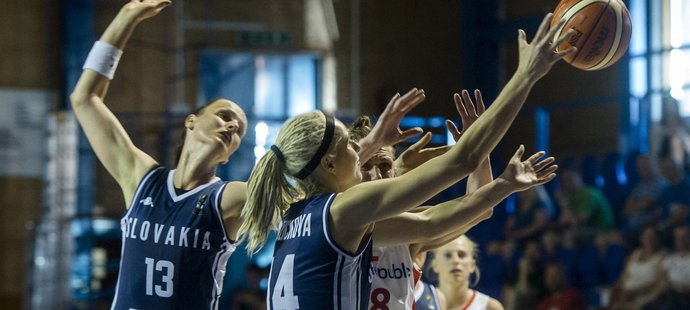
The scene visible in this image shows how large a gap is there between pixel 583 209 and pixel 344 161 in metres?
7.04

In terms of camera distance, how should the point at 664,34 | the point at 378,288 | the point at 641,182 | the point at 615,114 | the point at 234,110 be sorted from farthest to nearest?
the point at 615,114 < the point at 664,34 < the point at 641,182 < the point at 234,110 < the point at 378,288

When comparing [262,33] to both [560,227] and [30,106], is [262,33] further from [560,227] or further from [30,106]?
[560,227]

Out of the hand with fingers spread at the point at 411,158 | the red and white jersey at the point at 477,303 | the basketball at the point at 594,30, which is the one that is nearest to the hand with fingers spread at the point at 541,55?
the basketball at the point at 594,30

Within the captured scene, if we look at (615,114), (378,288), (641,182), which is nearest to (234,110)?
(378,288)

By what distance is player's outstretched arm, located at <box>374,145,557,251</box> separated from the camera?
3.46m

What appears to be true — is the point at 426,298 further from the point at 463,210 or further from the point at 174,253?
the point at 463,210

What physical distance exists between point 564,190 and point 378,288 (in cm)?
669

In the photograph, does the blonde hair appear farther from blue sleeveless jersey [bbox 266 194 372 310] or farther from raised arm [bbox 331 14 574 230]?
raised arm [bbox 331 14 574 230]

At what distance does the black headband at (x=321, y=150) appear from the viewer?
11.1ft

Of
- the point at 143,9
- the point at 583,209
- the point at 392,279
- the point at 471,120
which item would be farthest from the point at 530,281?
the point at 143,9

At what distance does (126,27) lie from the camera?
447 cm

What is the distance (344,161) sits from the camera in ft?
11.2

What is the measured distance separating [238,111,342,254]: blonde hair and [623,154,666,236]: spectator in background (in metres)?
6.33

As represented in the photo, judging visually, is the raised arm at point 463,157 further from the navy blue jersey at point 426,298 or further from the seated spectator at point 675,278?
the seated spectator at point 675,278
